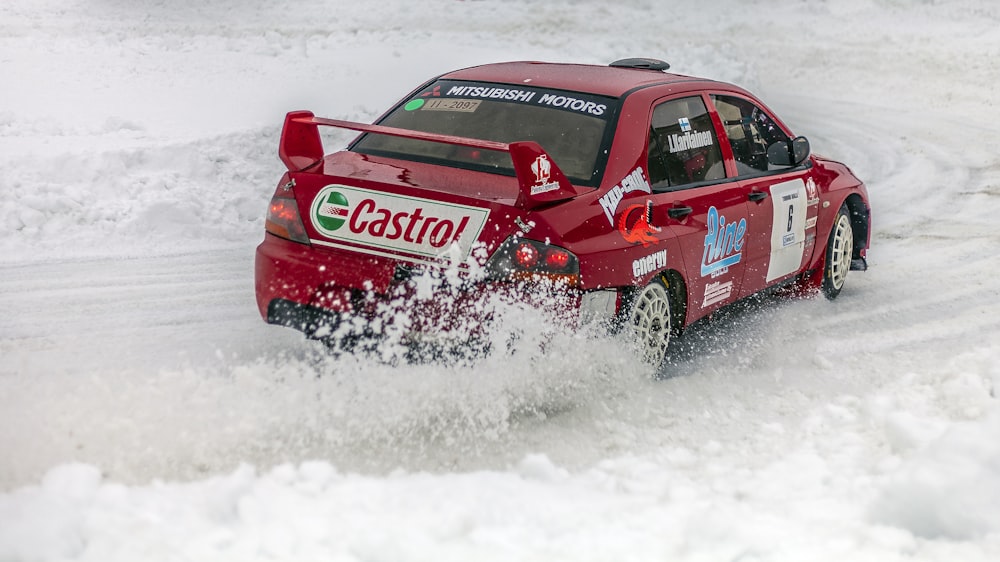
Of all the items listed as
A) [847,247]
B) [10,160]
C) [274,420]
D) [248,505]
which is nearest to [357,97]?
[10,160]

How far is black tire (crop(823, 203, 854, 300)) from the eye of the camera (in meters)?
6.67

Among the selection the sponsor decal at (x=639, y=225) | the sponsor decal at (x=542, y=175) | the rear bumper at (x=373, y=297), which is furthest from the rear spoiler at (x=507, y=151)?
the rear bumper at (x=373, y=297)

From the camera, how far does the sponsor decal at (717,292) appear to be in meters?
5.18

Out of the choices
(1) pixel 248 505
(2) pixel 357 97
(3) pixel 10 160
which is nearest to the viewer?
(1) pixel 248 505

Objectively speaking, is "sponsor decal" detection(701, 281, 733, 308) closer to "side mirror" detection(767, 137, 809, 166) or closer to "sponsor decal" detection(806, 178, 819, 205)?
"side mirror" detection(767, 137, 809, 166)

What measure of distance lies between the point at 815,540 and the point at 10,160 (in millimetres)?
6887

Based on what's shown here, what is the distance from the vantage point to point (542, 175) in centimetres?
412

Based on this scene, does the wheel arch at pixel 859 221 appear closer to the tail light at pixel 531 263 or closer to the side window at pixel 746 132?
the side window at pixel 746 132

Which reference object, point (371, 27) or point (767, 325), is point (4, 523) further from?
point (371, 27)

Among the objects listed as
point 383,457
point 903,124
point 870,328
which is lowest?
point 903,124

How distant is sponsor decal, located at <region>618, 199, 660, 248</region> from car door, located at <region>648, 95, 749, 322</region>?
0.12 metres

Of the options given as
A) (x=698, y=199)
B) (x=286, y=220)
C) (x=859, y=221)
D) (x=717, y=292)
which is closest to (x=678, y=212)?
(x=698, y=199)

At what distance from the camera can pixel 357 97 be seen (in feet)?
39.8

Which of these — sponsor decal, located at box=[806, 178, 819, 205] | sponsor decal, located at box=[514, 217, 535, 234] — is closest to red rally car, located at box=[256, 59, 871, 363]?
sponsor decal, located at box=[514, 217, 535, 234]
